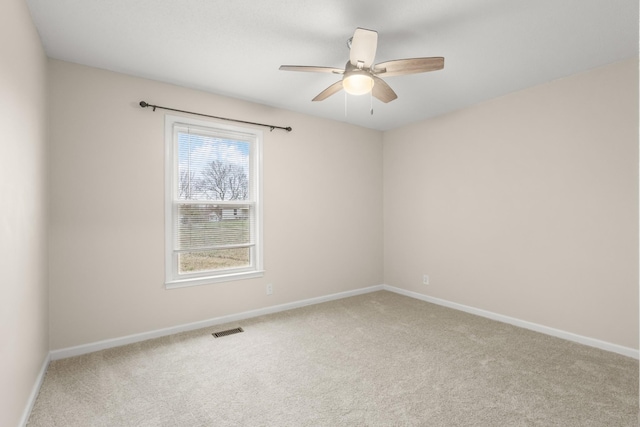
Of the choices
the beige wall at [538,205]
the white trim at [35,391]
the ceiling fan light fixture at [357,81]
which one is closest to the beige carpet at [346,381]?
the white trim at [35,391]

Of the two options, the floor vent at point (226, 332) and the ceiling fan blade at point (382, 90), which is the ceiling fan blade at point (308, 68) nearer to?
the ceiling fan blade at point (382, 90)

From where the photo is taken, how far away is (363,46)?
2.01 meters

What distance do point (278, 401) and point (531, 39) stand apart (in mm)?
3163

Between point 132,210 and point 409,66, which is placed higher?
point 409,66

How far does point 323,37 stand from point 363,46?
51 centimetres

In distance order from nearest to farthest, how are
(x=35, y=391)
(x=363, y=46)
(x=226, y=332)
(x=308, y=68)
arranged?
(x=363, y=46) < (x=35, y=391) < (x=308, y=68) < (x=226, y=332)

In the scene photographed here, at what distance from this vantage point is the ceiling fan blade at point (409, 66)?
210 centimetres

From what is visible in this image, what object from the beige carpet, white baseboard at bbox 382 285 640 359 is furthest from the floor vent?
white baseboard at bbox 382 285 640 359

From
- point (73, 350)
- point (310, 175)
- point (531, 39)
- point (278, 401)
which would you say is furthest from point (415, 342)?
point (73, 350)

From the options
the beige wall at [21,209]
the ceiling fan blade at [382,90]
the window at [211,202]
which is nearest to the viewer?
the beige wall at [21,209]

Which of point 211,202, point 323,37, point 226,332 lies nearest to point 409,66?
point 323,37

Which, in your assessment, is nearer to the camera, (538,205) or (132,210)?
(132,210)

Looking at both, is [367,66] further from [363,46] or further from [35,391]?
[35,391]

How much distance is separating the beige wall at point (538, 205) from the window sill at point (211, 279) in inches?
90.6
